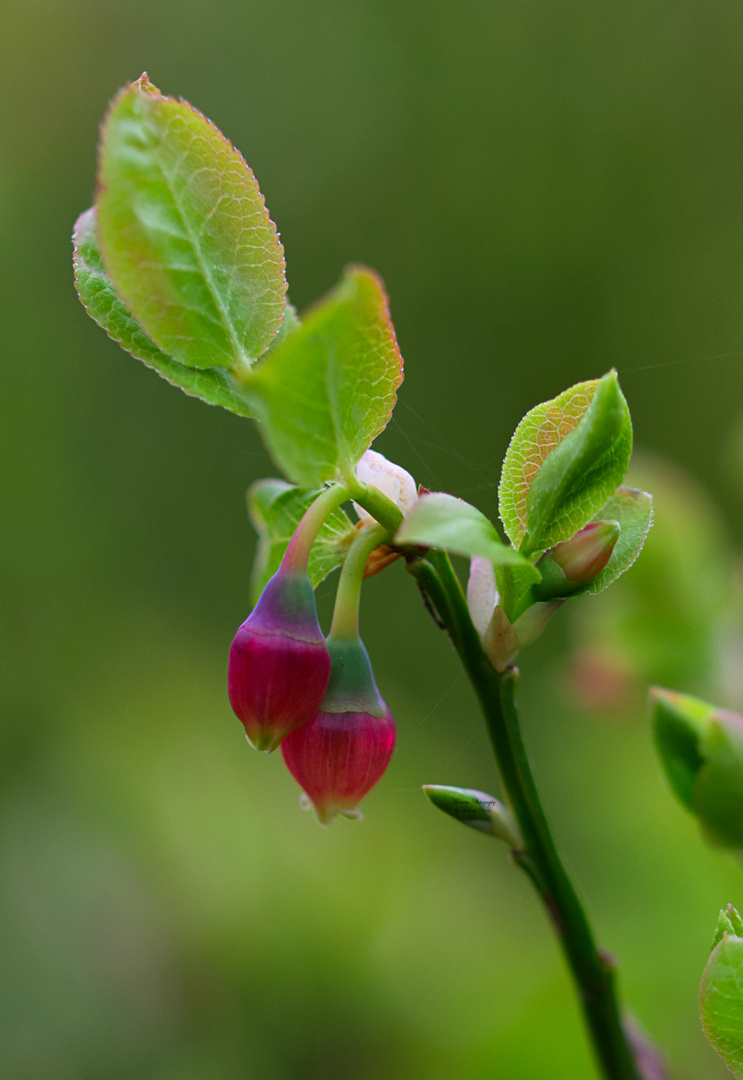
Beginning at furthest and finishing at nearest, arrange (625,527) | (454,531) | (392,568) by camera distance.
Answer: (392,568)
(625,527)
(454,531)

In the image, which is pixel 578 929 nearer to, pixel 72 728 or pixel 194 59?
pixel 72 728

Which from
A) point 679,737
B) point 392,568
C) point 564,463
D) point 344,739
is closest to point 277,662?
point 344,739

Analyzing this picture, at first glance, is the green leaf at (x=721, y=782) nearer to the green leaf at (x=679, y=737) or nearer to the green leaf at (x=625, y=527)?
the green leaf at (x=679, y=737)

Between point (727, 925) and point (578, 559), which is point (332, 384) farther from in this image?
point (727, 925)

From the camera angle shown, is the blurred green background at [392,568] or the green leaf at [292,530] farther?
the blurred green background at [392,568]

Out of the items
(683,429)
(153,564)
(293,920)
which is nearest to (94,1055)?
(293,920)

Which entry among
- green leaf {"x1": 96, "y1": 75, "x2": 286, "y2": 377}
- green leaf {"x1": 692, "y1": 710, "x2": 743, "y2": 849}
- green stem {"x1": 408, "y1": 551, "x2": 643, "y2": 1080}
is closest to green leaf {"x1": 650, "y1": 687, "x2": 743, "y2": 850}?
green leaf {"x1": 692, "y1": 710, "x2": 743, "y2": 849}

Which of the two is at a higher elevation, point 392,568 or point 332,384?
point 332,384

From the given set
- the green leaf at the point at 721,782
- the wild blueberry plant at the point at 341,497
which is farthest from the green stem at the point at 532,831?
the green leaf at the point at 721,782

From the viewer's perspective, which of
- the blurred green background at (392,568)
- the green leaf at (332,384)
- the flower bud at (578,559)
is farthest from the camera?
the blurred green background at (392,568)
